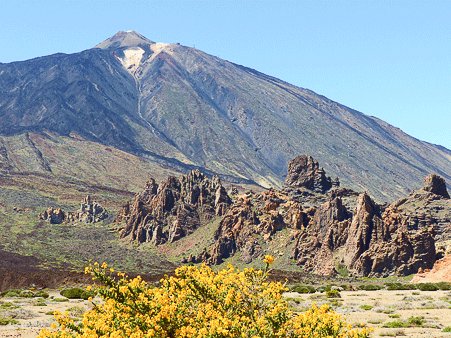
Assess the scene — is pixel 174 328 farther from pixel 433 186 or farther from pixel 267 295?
pixel 433 186

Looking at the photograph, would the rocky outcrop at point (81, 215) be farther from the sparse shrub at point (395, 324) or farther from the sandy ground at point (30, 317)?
the sparse shrub at point (395, 324)

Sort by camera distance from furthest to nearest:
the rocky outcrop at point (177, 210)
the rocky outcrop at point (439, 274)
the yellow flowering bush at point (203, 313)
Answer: the rocky outcrop at point (177, 210) → the rocky outcrop at point (439, 274) → the yellow flowering bush at point (203, 313)

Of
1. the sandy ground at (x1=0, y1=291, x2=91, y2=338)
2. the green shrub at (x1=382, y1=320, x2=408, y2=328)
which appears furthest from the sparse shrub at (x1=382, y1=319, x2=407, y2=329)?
the sandy ground at (x1=0, y1=291, x2=91, y2=338)

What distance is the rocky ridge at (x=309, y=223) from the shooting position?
89.0 m

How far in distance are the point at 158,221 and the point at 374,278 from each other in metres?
73.1

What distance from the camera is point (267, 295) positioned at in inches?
743

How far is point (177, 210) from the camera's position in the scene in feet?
466

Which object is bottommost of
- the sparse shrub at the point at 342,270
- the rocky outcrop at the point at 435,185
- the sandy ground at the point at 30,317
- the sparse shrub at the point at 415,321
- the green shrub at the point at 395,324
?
the sparse shrub at the point at 342,270

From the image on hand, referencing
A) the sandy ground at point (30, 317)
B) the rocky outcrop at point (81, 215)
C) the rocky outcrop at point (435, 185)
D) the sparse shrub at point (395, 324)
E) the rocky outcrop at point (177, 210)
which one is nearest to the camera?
the sandy ground at point (30, 317)

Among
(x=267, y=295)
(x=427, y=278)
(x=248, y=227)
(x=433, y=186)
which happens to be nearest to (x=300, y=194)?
(x=248, y=227)

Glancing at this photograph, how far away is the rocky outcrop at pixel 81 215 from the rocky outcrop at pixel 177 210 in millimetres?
28331

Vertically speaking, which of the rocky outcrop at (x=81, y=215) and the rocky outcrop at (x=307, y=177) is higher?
the rocky outcrop at (x=307, y=177)

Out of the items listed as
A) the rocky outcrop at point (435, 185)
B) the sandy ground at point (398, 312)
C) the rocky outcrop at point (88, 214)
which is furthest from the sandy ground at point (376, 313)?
the rocky outcrop at point (88, 214)

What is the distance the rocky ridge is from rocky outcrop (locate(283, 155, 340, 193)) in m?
0.27
